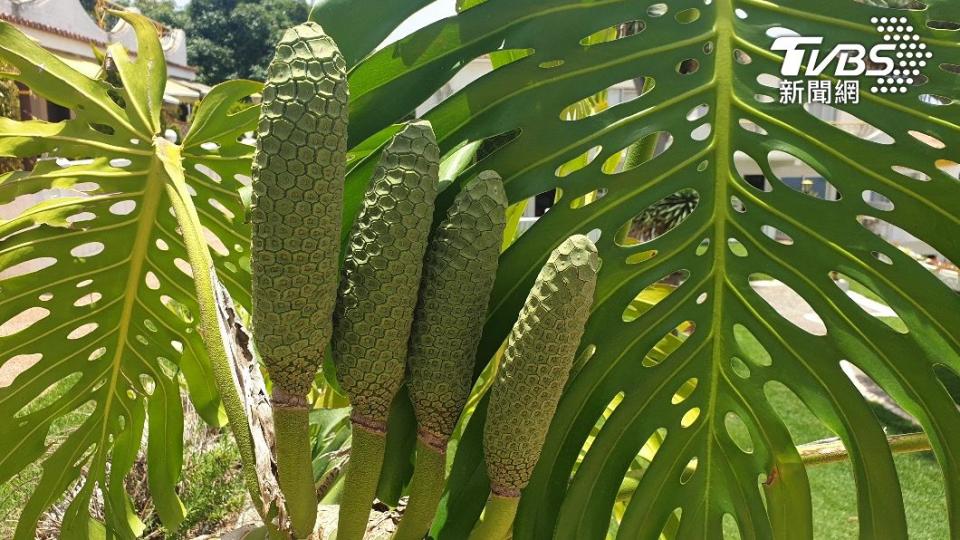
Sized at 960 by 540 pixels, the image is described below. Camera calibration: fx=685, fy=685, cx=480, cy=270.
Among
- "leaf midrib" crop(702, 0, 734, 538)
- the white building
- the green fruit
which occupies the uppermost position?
the white building

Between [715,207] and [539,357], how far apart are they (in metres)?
0.36

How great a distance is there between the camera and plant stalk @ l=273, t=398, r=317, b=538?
30.3 inches

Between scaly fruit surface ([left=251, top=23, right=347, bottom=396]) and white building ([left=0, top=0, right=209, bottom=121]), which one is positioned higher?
white building ([left=0, top=0, right=209, bottom=121])

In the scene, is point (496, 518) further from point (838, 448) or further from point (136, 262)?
point (136, 262)

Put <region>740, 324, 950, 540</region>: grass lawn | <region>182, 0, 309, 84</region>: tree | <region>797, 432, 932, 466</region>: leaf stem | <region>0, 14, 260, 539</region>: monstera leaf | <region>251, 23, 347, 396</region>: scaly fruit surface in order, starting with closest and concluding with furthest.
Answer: <region>251, 23, 347, 396</region>: scaly fruit surface, <region>797, 432, 932, 466</region>: leaf stem, <region>0, 14, 260, 539</region>: monstera leaf, <region>740, 324, 950, 540</region>: grass lawn, <region>182, 0, 309, 84</region>: tree

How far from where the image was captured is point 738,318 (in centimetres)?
92

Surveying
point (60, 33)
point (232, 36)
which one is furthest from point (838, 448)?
point (232, 36)

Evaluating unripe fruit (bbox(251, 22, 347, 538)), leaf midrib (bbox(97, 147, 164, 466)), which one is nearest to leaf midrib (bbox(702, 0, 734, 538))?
unripe fruit (bbox(251, 22, 347, 538))

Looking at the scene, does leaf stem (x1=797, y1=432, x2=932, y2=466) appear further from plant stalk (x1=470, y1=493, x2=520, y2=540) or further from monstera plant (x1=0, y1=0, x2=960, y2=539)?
plant stalk (x1=470, y1=493, x2=520, y2=540)

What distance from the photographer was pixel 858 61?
0.92m

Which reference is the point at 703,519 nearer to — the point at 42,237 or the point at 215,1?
the point at 42,237

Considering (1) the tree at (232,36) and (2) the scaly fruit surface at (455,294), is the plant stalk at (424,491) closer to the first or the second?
(2) the scaly fruit surface at (455,294)

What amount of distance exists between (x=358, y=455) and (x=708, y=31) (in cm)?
70

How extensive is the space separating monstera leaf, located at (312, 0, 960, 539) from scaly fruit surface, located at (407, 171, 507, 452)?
0.12 m
